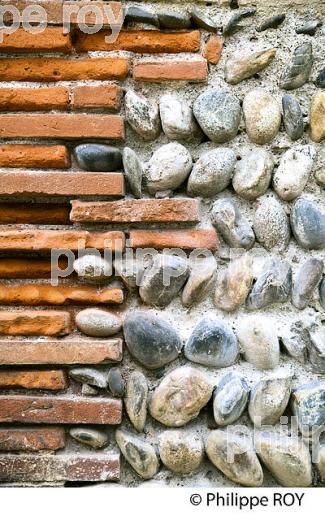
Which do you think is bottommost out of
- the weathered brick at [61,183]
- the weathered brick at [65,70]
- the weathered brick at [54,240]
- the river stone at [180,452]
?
the river stone at [180,452]

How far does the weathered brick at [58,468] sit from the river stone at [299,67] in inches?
29.6

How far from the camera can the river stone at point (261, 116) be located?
44.5 inches

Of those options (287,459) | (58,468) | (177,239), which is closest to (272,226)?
(177,239)

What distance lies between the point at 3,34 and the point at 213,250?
0.56 meters

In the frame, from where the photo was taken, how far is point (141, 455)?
3.47 feet

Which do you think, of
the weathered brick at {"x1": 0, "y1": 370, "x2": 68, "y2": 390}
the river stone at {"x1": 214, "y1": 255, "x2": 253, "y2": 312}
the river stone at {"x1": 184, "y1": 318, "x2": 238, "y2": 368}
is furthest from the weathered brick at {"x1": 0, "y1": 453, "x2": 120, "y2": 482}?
the river stone at {"x1": 214, "y1": 255, "x2": 253, "y2": 312}

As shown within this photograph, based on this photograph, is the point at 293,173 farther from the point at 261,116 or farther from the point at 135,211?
the point at 135,211

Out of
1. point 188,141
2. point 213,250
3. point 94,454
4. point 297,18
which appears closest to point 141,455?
point 94,454

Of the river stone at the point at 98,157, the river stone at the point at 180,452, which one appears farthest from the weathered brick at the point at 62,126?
the river stone at the point at 180,452

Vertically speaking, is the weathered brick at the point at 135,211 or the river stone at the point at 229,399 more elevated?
the weathered brick at the point at 135,211

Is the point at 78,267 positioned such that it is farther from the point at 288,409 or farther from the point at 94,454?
the point at 288,409

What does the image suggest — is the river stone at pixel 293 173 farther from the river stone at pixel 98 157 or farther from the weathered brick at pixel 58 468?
the weathered brick at pixel 58 468

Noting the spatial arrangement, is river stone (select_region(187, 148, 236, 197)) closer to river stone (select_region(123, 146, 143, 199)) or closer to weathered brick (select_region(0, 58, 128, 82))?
river stone (select_region(123, 146, 143, 199))

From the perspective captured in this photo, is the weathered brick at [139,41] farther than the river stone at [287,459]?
Yes
